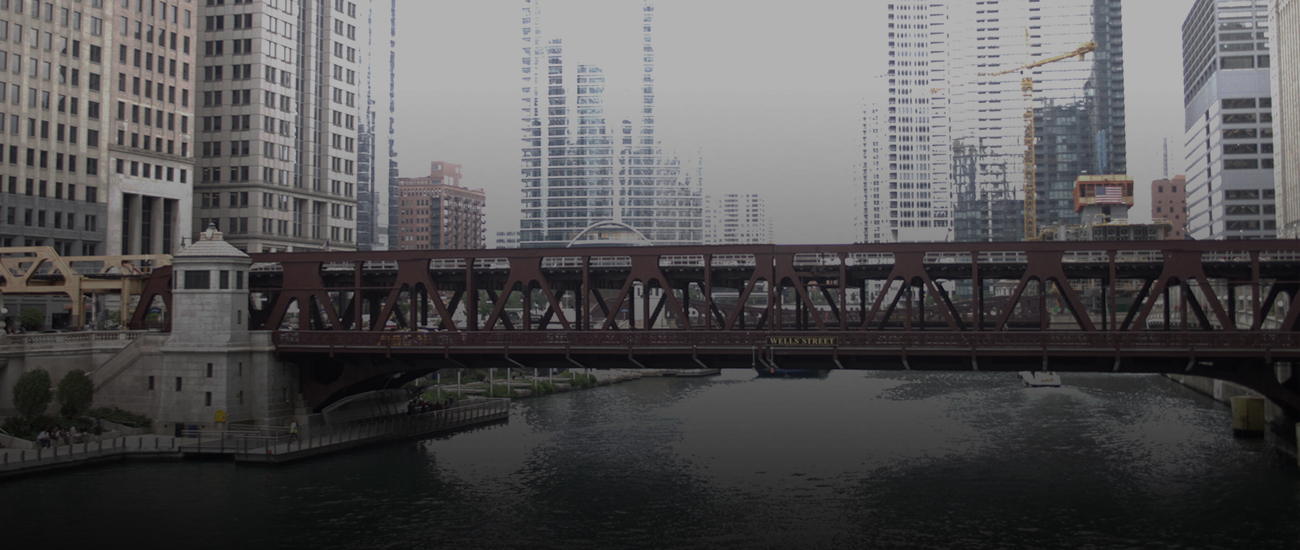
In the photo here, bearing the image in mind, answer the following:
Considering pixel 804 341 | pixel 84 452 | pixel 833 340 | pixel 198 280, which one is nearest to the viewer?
pixel 833 340

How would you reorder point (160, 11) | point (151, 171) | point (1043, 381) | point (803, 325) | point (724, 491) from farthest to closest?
point (1043, 381), point (160, 11), point (151, 171), point (803, 325), point (724, 491)

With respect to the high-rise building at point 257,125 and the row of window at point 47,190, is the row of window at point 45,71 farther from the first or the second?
the high-rise building at point 257,125

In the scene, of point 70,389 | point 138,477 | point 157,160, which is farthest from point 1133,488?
point 157,160

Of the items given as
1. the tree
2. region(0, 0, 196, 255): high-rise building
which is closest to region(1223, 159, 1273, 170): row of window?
region(0, 0, 196, 255): high-rise building

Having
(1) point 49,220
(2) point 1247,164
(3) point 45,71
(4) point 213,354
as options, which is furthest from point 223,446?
(2) point 1247,164

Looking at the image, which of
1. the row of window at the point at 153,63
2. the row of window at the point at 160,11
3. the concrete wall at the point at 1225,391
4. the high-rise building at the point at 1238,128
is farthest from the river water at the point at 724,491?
the high-rise building at the point at 1238,128

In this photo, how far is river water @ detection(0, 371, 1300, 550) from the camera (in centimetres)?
4694

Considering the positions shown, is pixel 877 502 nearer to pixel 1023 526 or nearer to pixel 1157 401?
pixel 1023 526

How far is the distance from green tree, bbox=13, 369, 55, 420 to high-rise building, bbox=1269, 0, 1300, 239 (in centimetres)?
13434

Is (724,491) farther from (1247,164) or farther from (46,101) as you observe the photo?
(1247,164)

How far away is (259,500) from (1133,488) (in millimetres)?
47915

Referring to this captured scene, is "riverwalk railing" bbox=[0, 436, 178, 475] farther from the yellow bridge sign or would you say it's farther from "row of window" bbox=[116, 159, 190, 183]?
"row of window" bbox=[116, 159, 190, 183]

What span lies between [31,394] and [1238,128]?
192879 mm

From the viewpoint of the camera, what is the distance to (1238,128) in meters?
183
